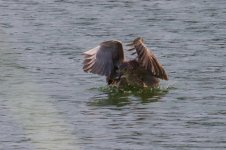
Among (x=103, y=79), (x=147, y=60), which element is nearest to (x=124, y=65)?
(x=147, y=60)

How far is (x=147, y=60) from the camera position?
14492mm

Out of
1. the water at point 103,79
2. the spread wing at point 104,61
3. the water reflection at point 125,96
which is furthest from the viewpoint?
the spread wing at point 104,61

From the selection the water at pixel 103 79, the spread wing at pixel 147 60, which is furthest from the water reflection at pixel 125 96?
the spread wing at pixel 147 60

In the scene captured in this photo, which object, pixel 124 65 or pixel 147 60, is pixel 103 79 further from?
pixel 147 60

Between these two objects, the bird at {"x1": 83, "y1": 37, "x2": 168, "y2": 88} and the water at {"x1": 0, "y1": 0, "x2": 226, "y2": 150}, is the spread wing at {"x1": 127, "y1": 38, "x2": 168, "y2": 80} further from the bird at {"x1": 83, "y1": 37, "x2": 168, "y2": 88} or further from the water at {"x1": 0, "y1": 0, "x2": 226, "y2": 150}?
the water at {"x1": 0, "y1": 0, "x2": 226, "y2": 150}

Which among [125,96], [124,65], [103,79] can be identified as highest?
[124,65]

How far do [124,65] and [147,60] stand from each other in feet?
1.08

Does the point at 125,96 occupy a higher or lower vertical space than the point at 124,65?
lower

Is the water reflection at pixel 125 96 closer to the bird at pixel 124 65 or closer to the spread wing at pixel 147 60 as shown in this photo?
the bird at pixel 124 65

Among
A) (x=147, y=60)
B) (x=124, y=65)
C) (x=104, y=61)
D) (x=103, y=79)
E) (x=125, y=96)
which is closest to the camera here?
(x=125, y=96)

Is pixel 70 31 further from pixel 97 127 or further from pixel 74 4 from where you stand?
pixel 97 127

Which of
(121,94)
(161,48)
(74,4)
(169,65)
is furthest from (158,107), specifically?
(74,4)

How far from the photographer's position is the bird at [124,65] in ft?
47.6

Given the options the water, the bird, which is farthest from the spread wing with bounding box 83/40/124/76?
the water
